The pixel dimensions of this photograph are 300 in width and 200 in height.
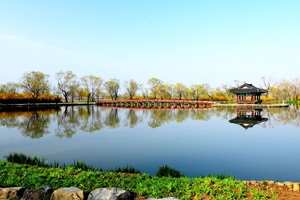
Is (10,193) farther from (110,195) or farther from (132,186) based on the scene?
(132,186)

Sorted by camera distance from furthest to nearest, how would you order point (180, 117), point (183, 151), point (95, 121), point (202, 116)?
1. point (202, 116)
2. point (180, 117)
3. point (95, 121)
4. point (183, 151)

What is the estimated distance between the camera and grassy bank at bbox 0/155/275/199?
491 cm

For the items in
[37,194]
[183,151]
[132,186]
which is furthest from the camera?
[183,151]

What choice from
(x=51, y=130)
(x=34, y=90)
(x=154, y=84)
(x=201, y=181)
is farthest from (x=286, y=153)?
(x=154, y=84)

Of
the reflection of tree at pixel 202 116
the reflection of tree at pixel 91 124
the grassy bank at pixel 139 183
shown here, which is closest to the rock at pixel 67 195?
the grassy bank at pixel 139 183

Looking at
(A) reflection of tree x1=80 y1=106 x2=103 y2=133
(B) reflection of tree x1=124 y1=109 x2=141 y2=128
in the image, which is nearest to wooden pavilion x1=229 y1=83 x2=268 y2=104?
(B) reflection of tree x1=124 y1=109 x2=141 y2=128

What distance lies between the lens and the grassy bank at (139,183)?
4.91 metres

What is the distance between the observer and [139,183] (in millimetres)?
5637

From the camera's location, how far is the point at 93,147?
1302cm

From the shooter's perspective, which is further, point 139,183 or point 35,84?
point 35,84

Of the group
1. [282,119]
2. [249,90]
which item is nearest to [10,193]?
[282,119]

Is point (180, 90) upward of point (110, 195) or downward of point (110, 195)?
upward

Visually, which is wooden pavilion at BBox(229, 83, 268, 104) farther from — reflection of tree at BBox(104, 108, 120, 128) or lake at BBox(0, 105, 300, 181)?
lake at BBox(0, 105, 300, 181)

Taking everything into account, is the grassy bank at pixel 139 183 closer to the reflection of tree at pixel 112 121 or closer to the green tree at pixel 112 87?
the reflection of tree at pixel 112 121
